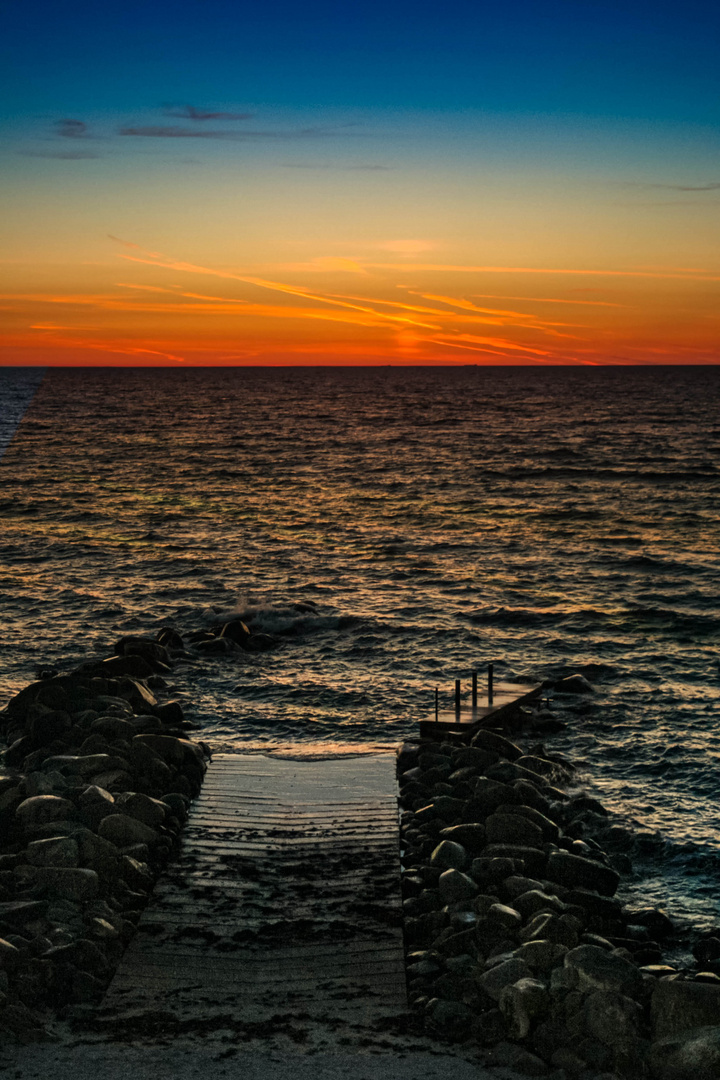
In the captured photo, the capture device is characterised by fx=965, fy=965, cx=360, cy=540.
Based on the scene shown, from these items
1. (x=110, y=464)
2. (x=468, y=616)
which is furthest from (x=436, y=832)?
(x=110, y=464)

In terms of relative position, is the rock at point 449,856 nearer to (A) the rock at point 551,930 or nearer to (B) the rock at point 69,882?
(A) the rock at point 551,930

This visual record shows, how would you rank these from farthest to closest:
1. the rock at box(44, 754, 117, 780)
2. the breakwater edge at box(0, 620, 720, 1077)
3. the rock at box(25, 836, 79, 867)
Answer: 1. the rock at box(44, 754, 117, 780)
2. the rock at box(25, 836, 79, 867)
3. the breakwater edge at box(0, 620, 720, 1077)

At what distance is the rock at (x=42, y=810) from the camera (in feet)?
35.4

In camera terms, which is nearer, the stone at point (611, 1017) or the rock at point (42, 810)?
the stone at point (611, 1017)

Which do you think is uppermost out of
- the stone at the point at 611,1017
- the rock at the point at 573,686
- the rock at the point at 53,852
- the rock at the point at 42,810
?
the rock at the point at 42,810

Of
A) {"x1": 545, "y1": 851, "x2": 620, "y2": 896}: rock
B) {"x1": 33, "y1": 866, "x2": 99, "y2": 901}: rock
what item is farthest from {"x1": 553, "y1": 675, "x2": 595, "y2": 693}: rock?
{"x1": 33, "y1": 866, "x2": 99, "y2": 901}: rock

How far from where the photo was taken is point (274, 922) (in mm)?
9477

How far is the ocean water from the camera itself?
54.1 feet

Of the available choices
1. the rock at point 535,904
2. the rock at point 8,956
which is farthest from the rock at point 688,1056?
the rock at point 8,956

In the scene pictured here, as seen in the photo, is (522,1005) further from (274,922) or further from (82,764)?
(82,764)

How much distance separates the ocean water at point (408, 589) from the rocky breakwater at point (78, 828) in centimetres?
255

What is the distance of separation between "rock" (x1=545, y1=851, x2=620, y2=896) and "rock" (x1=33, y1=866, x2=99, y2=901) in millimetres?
4745

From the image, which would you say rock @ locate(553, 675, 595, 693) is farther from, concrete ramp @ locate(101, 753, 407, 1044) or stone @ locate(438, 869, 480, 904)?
stone @ locate(438, 869, 480, 904)

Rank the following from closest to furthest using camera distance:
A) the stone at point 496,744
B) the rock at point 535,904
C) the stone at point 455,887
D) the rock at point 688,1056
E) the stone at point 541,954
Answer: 1. the rock at point 688,1056
2. the stone at point 541,954
3. the rock at point 535,904
4. the stone at point 455,887
5. the stone at point 496,744
